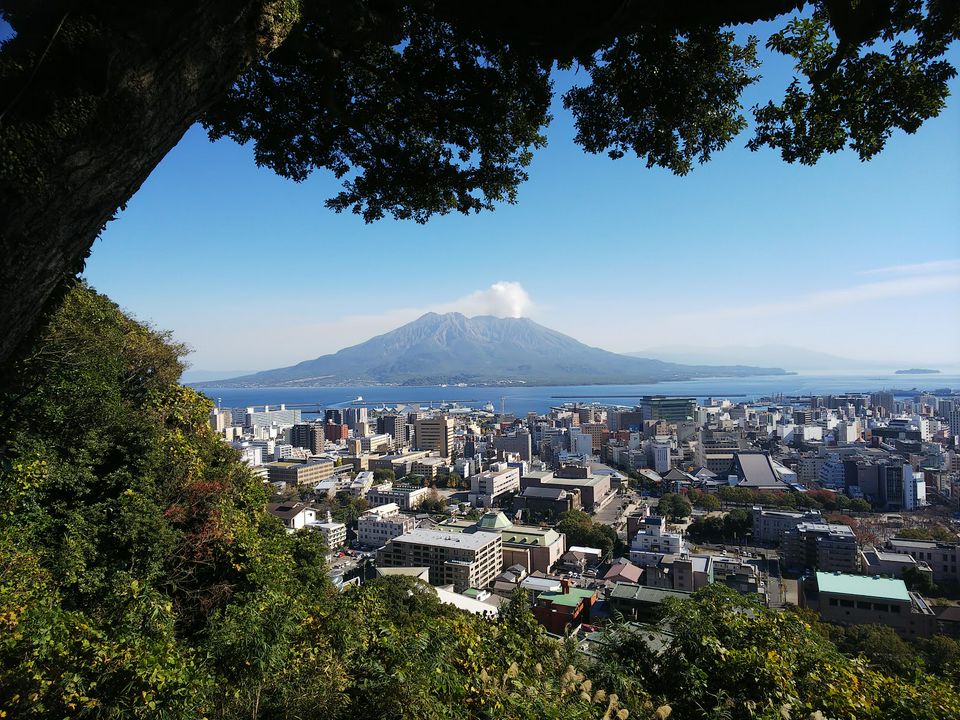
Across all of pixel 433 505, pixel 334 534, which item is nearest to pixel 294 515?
pixel 334 534

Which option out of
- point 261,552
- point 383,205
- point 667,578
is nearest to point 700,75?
point 383,205

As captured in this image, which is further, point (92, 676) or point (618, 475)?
point (618, 475)

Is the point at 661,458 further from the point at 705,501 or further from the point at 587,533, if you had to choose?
the point at 587,533

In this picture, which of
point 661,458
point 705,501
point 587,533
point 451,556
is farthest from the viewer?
point 661,458

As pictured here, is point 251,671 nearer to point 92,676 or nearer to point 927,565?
point 92,676

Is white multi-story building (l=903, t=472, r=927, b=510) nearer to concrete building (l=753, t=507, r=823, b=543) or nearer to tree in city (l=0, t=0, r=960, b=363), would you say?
concrete building (l=753, t=507, r=823, b=543)
